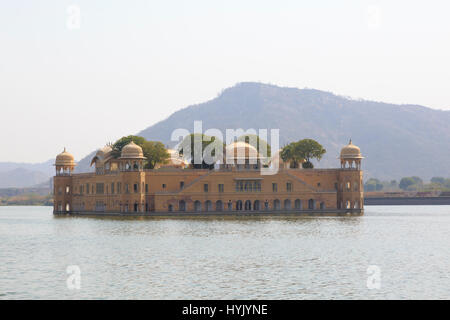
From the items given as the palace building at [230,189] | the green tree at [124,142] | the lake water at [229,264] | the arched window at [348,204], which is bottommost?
the lake water at [229,264]

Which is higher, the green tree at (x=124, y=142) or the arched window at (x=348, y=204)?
the green tree at (x=124, y=142)

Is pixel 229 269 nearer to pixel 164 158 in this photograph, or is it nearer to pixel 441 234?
pixel 441 234

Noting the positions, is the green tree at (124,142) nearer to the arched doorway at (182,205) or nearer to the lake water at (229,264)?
the arched doorway at (182,205)

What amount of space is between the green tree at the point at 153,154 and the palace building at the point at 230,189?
591cm

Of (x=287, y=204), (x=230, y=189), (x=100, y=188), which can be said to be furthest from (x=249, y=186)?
(x=100, y=188)

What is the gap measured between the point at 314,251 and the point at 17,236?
2687 centimetres

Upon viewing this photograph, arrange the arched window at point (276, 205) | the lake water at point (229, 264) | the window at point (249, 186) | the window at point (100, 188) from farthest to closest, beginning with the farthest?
the window at point (100, 188)
the arched window at point (276, 205)
the window at point (249, 186)
the lake water at point (229, 264)

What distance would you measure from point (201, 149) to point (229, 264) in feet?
243

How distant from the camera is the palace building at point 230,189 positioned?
96125 millimetres

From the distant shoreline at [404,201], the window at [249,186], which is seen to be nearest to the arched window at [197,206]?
the window at [249,186]

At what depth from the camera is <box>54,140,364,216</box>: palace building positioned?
9612cm

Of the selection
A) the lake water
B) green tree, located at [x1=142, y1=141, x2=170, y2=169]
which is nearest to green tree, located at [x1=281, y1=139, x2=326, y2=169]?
green tree, located at [x1=142, y1=141, x2=170, y2=169]

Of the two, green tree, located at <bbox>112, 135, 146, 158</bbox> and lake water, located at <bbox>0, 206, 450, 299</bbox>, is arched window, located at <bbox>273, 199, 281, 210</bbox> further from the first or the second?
lake water, located at <bbox>0, 206, 450, 299</bbox>

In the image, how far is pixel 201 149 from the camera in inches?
4365
